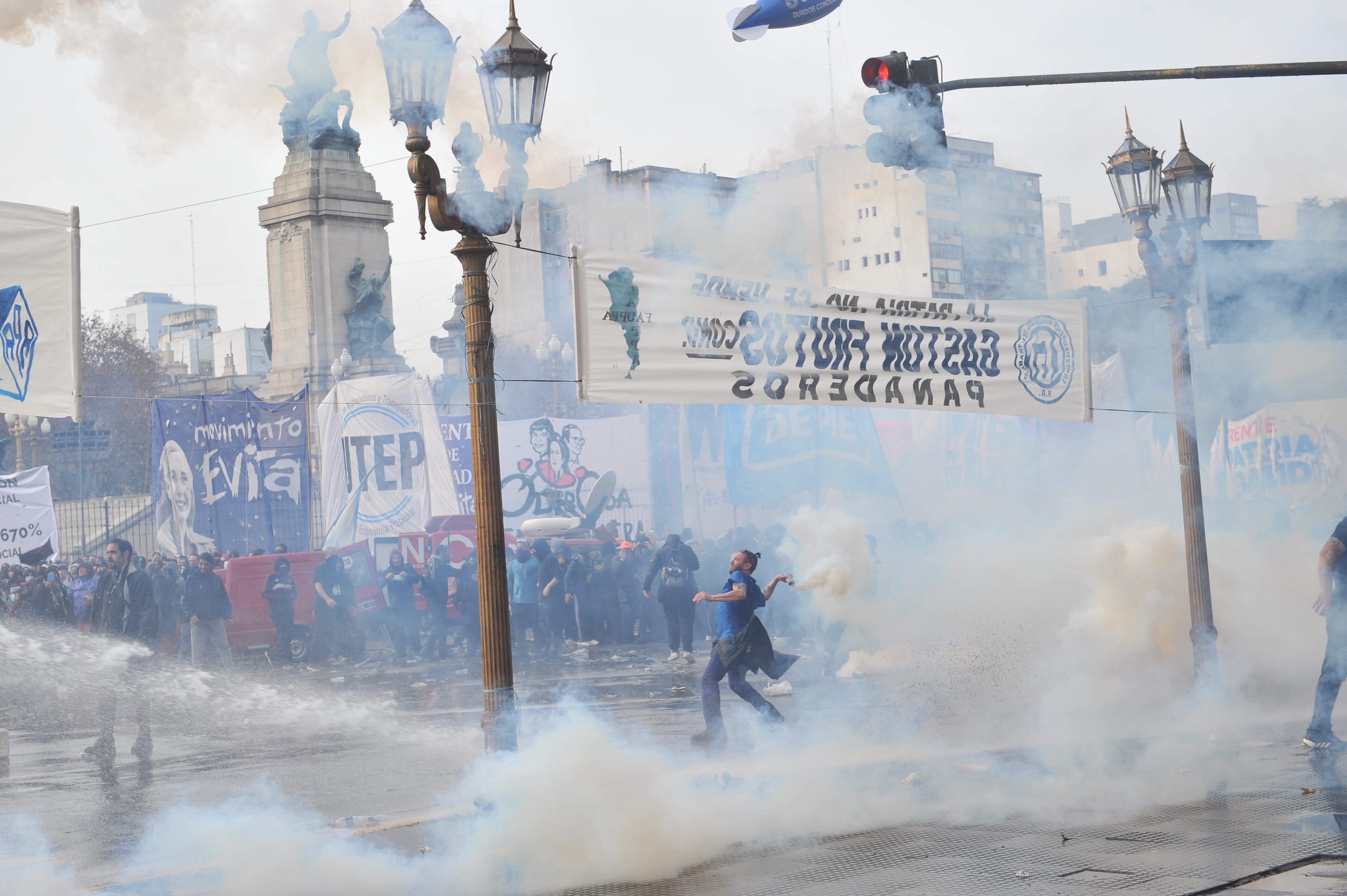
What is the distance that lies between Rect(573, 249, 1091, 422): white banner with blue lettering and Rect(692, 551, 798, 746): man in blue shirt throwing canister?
1.48 meters

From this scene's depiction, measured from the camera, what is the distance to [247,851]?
Answer: 6.55 m

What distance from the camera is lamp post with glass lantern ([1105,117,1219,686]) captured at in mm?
11125

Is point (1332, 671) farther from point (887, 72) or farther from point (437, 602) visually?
point (437, 602)

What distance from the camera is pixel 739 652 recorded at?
9.29 m

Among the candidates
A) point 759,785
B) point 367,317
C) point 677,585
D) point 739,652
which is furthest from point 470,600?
point 367,317

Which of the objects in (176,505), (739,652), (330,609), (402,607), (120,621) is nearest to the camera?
(739,652)

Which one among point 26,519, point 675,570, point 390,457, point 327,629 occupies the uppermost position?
point 390,457

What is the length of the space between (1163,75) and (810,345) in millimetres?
2667

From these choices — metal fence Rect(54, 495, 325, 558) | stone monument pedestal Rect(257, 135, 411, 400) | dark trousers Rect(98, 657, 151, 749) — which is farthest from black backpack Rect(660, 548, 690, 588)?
stone monument pedestal Rect(257, 135, 411, 400)

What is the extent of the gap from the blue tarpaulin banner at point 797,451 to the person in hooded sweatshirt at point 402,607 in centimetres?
436

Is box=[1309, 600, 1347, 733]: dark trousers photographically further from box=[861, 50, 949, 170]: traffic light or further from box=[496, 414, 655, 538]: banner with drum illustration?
box=[496, 414, 655, 538]: banner with drum illustration

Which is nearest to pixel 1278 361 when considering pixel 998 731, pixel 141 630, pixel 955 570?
pixel 955 570

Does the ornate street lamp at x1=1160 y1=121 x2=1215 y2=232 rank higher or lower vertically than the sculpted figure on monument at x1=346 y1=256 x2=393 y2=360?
lower

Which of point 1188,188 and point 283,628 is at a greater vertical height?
point 1188,188
